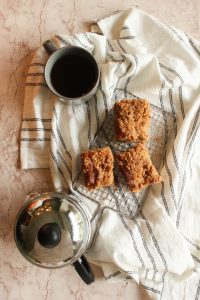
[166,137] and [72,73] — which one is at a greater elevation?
[72,73]

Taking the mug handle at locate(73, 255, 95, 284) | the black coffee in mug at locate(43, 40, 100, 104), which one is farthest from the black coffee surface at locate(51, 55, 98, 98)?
the mug handle at locate(73, 255, 95, 284)

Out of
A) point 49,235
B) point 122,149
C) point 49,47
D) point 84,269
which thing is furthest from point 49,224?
point 49,47

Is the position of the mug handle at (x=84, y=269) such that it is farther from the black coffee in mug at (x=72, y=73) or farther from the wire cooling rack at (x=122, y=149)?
the black coffee in mug at (x=72, y=73)

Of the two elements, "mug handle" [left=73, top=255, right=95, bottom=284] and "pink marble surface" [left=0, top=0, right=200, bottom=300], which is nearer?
"mug handle" [left=73, top=255, right=95, bottom=284]

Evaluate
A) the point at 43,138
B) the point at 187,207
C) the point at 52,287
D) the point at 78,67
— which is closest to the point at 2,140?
the point at 43,138

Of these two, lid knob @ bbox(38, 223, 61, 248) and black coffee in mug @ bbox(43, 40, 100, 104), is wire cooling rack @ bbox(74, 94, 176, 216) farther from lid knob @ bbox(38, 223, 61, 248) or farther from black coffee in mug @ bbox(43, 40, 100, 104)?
lid knob @ bbox(38, 223, 61, 248)

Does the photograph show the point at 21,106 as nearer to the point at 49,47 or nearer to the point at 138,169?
the point at 49,47
